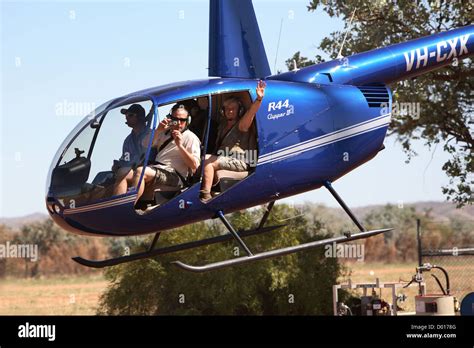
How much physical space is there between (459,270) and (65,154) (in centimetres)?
1696

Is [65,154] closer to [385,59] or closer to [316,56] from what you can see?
[385,59]

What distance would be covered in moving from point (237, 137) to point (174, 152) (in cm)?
77

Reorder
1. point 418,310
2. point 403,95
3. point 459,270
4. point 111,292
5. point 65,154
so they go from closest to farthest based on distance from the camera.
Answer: point 65,154
point 418,310
point 403,95
point 111,292
point 459,270

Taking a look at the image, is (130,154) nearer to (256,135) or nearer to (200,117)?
(200,117)

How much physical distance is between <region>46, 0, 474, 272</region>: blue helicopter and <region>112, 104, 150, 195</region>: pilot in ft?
0.12

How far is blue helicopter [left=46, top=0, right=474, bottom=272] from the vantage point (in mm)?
9297

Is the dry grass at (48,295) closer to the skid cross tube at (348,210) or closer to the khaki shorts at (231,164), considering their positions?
the skid cross tube at (348,210)

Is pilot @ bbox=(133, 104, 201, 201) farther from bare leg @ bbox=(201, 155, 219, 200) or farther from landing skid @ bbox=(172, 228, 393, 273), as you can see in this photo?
landing skid @ bbox=(172, 228, 393, 273)

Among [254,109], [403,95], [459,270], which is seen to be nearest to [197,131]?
[254,109]

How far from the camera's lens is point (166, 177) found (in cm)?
948

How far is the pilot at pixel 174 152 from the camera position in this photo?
30.8 ft

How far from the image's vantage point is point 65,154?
941 centimetres

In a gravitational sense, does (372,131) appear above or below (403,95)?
below

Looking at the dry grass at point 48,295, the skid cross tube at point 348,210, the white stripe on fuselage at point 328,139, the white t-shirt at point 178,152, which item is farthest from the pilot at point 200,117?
the dry grass at point 48,295
